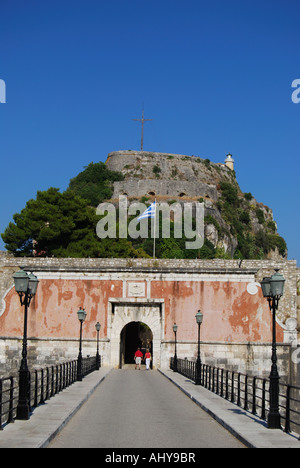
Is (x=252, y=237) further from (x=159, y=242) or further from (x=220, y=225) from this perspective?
(x=159, y=242)

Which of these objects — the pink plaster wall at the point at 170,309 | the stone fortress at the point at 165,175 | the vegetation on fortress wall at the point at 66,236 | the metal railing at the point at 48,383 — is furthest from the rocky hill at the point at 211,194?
the metal railing at the point at 48,383

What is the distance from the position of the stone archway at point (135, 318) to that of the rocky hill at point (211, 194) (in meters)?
39.3

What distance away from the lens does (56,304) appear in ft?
116

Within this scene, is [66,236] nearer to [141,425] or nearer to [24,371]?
[24,371]

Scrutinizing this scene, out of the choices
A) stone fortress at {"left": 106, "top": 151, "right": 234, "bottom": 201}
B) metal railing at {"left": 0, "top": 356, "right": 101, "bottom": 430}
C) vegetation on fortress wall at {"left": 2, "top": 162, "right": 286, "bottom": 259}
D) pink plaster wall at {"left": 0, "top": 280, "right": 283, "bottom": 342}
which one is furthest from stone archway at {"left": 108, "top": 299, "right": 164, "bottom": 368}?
stone fortress at {"left": 106, "top": 151, "right": 234, "bottom": 201}

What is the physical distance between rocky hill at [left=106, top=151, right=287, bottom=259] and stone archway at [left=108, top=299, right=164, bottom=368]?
39.3 m

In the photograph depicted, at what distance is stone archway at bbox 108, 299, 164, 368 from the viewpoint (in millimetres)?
35281

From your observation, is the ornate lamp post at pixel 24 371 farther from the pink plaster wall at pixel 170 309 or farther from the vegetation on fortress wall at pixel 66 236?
the vegetation on fortress wall at pixel 66 236

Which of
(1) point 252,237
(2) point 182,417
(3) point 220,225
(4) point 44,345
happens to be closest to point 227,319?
(4) point 44,345

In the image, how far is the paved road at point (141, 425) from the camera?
988 cm

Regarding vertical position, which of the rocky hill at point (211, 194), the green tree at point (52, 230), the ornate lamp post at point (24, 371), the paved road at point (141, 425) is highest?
the rocky hill at point (211, 194)

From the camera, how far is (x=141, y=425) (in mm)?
11883

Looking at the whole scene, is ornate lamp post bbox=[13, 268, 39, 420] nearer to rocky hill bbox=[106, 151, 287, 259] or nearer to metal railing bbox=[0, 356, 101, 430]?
metal railing bbox=[0, 356, 101, 430]

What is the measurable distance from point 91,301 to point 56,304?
198cm
